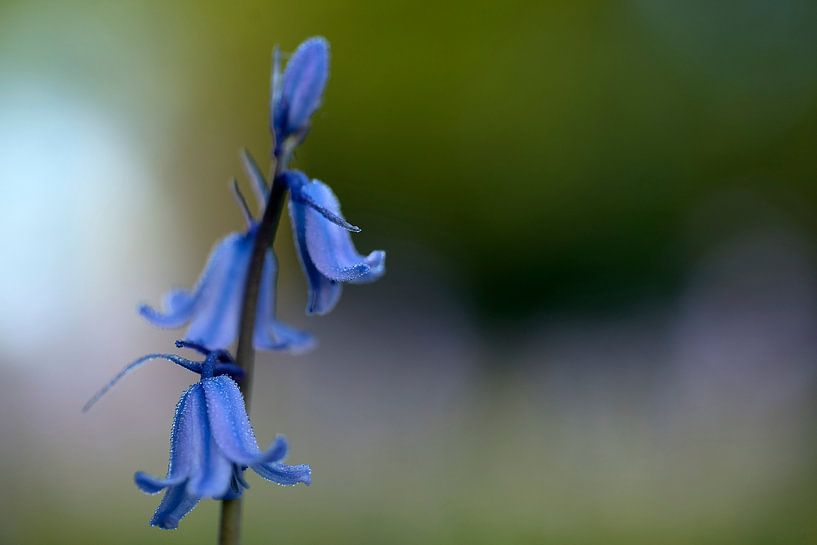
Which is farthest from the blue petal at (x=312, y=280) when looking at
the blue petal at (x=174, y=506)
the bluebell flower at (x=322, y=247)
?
the blue petal at (x=174, y=506)

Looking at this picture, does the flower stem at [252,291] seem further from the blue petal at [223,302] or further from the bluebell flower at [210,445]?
the blue petal at [223,302]

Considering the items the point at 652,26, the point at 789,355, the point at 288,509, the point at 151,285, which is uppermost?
the point at 652,26

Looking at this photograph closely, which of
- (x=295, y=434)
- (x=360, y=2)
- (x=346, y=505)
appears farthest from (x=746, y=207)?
(x=346, y=505)

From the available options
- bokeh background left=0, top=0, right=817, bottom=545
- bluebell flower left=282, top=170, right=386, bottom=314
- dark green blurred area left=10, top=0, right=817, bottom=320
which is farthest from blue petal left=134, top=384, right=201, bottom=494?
dark green blurred area left=10, top=0, right=817, bottom=320

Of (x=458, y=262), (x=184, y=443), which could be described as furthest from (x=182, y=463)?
(x=458, y=262)

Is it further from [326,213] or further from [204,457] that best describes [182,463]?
[326,213]

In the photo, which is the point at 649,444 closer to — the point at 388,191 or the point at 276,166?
the point at 276,166

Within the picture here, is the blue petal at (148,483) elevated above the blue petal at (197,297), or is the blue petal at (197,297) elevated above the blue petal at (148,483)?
the blue petal at (197,297)
